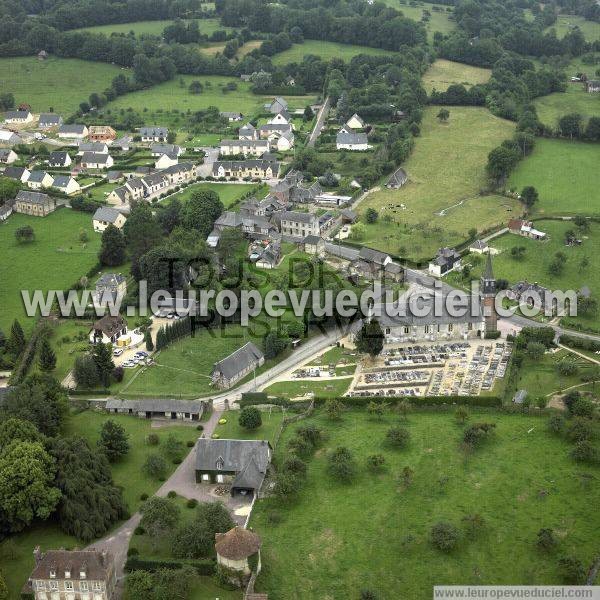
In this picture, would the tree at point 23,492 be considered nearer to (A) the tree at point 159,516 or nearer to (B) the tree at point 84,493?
(B) the tree at point 84,493

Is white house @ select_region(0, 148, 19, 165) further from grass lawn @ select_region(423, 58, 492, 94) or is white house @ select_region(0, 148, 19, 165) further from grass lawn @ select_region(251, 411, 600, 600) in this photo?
grass lawn @ select_region(251, 411, 600, 600)

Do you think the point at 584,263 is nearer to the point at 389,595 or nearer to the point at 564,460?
the point at 564,460

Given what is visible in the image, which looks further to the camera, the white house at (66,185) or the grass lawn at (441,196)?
the white house at (66,185)

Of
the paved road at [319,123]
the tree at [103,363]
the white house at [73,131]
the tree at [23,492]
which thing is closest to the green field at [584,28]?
the paved road at [319,123]

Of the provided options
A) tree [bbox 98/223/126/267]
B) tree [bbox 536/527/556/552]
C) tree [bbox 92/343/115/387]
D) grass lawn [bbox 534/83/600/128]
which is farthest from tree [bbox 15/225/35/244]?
grass lawn [bbox 534/83/600/128]

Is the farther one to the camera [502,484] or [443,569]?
[502,484]

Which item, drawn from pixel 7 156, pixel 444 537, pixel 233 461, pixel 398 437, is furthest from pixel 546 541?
pixel 7 156

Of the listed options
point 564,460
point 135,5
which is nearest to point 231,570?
point 564,460

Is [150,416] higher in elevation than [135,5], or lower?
lower
